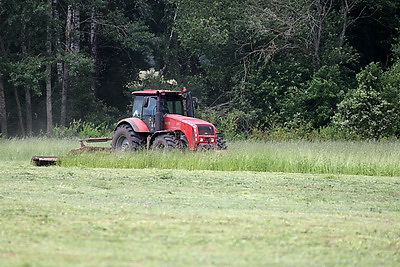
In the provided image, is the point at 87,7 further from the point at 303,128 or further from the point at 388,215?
the point at 388,215

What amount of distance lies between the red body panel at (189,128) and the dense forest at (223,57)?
10.9m

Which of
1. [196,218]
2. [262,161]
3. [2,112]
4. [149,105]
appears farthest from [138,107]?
[2,112]

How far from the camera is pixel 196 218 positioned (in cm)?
965

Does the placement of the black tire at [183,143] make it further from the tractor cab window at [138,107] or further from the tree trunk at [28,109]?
the tree trunk at [28,109]

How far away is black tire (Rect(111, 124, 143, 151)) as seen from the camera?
69.7 ft

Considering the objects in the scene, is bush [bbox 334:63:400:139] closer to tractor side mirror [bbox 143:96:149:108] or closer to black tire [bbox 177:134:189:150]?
black tire [bbox 177:134:189:150]

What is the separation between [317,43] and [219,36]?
161 inches

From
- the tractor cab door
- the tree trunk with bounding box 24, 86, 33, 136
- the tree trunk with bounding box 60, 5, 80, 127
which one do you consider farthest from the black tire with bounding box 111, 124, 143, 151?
the tree trunk with bounding box 24, 86, 33, 136

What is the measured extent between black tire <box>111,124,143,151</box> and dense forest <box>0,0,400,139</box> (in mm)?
11105

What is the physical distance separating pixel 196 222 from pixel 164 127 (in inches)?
475

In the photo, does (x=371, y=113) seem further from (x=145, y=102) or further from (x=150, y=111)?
(x=145, y=102)

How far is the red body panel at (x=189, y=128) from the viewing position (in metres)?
20.4

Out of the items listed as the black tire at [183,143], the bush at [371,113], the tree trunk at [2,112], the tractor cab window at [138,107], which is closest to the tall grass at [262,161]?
the black tire at [183,143]

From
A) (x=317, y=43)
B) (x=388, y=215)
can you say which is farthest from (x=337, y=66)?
(x=388, y=215)
